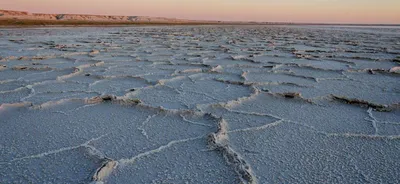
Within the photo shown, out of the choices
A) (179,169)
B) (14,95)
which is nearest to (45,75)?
(14,95)

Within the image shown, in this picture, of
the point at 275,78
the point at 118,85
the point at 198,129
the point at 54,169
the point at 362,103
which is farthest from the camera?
the point at 275,78

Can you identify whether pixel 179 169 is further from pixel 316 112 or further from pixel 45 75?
pixel 45 75

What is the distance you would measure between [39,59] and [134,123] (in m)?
3.24

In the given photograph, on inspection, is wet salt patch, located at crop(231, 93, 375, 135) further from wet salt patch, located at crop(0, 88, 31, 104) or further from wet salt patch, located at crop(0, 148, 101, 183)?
wet salt patch, located at crop(0, 88, 31, 104)

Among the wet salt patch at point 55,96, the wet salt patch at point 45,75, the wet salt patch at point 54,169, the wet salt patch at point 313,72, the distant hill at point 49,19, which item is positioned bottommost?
the distant hill at point 49,19

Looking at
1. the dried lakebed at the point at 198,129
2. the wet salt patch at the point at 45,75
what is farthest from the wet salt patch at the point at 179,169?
the wet salt patch at the point at 45,75

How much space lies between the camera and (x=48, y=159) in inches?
52.4

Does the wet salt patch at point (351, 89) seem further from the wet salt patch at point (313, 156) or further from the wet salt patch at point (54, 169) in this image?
the wet salt patch at point (54, 169)

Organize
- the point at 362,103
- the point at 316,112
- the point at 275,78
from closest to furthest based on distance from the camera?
1. the point at 316,112
2. the point at 362,103
3. the point at 275,78

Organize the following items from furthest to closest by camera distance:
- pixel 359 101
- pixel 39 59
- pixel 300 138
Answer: pixel 39 59, pixel 359 101, pixel 300 138

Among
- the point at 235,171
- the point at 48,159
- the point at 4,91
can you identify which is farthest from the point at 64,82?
the point at 235,171

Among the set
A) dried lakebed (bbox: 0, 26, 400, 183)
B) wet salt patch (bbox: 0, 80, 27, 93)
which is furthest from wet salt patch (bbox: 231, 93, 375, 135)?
wet salt patch (bbox: 0, 80, 27, 93)

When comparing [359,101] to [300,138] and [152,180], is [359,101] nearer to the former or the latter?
[300,138]

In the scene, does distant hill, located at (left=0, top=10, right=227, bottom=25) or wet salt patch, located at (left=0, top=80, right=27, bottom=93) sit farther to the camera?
distant hill, located at (left=0, top=10, right=227, bottom=25)
